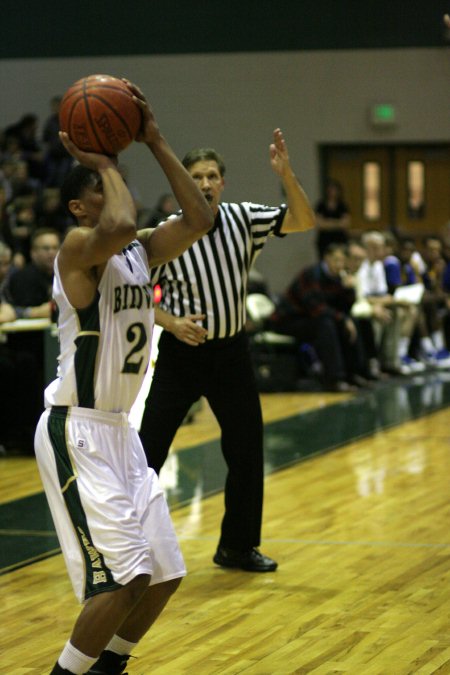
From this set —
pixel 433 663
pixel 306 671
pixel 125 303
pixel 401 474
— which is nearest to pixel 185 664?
pixel 306 671

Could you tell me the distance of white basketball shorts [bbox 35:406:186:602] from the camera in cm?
316

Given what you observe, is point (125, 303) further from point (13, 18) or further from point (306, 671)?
point (13, 18)

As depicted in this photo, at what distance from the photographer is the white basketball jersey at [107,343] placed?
3.26 metres

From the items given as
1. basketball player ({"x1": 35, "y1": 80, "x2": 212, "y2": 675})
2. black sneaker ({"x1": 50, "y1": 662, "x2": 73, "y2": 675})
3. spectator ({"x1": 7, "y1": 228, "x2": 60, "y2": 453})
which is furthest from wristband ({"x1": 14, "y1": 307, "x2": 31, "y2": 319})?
black sneaker ({"x1": 50, "y1": 662, "x2": 73, "y2": 675})

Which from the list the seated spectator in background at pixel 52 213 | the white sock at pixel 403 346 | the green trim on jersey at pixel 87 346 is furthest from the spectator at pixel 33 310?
the white sock at pixel 403 346

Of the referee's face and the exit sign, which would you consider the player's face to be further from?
the exit sign

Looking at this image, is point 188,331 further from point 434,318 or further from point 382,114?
point 382,114

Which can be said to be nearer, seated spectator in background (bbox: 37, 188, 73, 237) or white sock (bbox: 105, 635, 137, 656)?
white sock (bbox: 105, 635, 137, 656)

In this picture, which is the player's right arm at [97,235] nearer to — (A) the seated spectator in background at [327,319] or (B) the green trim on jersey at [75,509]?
(B) the green trim on jersey at [75,509]

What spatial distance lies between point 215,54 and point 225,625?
12969 millimetres

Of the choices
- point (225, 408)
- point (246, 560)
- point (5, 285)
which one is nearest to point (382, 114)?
point (5, 285)

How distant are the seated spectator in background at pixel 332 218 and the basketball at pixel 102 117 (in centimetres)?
1219

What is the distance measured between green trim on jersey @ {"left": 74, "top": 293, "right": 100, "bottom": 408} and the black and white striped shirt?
65.8 inches

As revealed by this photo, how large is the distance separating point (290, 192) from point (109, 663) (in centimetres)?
210
